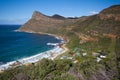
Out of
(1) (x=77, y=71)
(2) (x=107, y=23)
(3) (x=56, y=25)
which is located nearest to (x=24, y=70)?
(1) (x=77, y=71)

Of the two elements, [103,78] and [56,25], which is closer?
[103,78]

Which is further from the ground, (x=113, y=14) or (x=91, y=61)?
(x=113, y=14)

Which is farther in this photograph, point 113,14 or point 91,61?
point 113,14

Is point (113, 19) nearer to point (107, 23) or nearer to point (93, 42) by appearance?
point (107, 23)

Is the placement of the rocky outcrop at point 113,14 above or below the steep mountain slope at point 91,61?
above

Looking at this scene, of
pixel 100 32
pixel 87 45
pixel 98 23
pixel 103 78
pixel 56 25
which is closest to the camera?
pixel 103 78

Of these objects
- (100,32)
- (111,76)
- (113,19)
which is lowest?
(111,76)

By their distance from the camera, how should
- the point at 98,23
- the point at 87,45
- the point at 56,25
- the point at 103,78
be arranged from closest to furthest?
the point at 103,78, the point at 87,45, the point at 98,23, the point at 56,25

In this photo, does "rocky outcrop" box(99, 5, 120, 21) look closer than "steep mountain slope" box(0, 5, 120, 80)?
No

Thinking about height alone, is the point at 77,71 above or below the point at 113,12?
below

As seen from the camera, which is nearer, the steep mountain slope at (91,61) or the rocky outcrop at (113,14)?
the steep mountain slope at (91,61)

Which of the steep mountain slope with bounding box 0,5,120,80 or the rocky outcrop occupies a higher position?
the rocky outcrop
